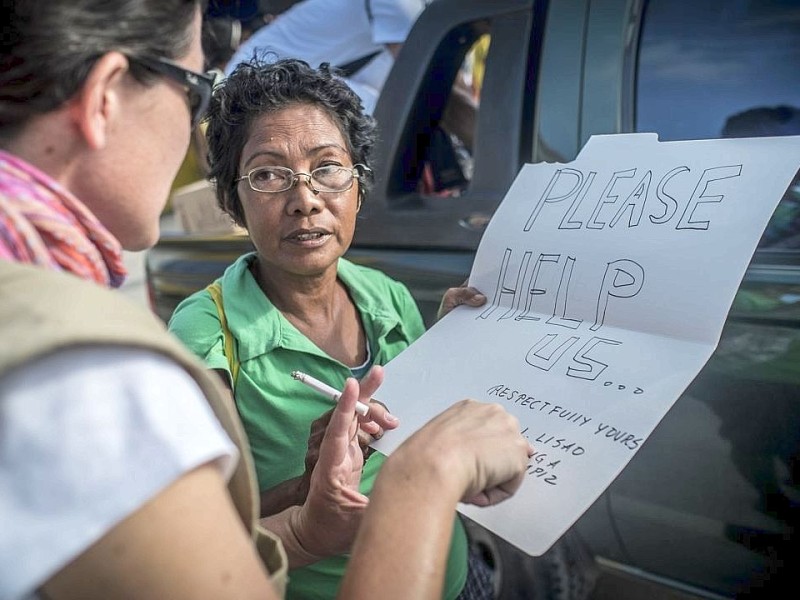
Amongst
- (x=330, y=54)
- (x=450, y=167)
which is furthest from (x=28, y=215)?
(x=330, y=54)

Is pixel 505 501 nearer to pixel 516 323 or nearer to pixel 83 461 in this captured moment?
pixel 516 323

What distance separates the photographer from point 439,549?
856 millimetres

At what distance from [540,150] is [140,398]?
156 centimetres

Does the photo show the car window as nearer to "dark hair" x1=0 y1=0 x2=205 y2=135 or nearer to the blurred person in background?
the blurred person in background

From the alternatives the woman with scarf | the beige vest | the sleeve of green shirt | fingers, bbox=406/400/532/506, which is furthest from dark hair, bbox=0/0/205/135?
the sleeve of green shirt

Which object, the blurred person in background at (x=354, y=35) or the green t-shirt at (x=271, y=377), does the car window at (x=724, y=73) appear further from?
the blurred person in background at (x=354, y=35)

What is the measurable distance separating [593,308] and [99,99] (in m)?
0.86

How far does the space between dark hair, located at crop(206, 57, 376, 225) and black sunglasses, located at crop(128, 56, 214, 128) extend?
0.59 m

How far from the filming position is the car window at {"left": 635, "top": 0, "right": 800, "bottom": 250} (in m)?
1.76

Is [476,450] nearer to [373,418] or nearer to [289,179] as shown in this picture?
[373,418]

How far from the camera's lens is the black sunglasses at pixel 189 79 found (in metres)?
0.92

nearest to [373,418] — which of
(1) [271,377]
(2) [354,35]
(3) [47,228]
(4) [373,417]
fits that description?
(4) [373,417]

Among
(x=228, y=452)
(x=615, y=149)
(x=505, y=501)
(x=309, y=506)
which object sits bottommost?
(x=309, y=506)

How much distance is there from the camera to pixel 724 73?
1.87 metres
